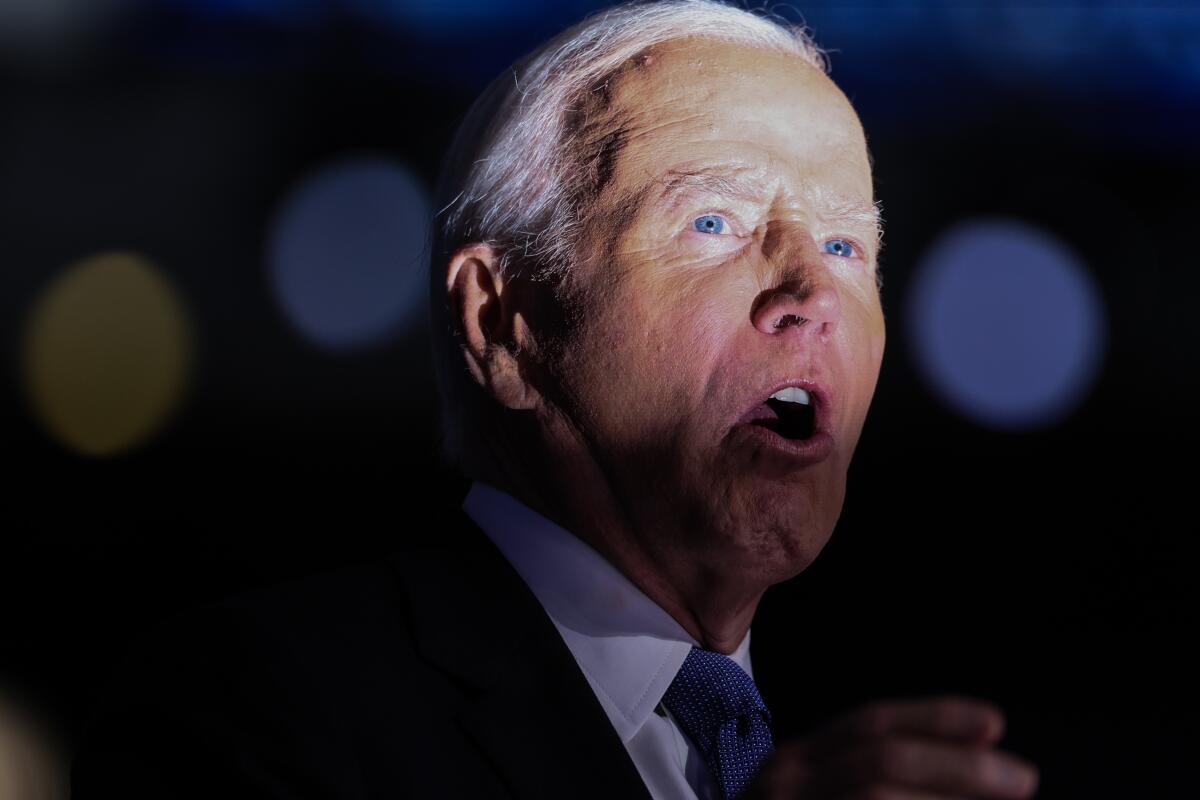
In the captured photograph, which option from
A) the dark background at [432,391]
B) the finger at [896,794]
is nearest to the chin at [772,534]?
the finger at [896,794]

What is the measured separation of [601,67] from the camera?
4.59 feet

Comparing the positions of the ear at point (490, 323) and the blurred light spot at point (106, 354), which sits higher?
the ear at point (490, 323)

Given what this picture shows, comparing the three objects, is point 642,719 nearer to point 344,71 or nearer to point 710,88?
point 710,88

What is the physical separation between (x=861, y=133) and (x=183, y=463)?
7.77 feet

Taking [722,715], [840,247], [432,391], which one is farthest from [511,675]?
[432,391]

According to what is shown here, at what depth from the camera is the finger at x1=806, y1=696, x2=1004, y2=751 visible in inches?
33.1

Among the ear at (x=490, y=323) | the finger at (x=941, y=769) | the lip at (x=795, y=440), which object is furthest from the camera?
the ear at (x=490, y=323)

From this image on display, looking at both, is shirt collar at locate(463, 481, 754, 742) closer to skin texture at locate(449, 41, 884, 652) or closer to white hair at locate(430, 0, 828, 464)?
skin texture at locate(449, 41, 884, 652)

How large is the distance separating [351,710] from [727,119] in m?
0.72

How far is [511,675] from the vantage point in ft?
4.01

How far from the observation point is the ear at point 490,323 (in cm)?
137

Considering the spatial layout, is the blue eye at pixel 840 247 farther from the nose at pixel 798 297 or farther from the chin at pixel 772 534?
the chin at pixel 772 534

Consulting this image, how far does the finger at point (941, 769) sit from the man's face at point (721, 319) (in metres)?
0.41

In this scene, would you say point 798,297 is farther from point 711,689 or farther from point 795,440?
point 711,689
